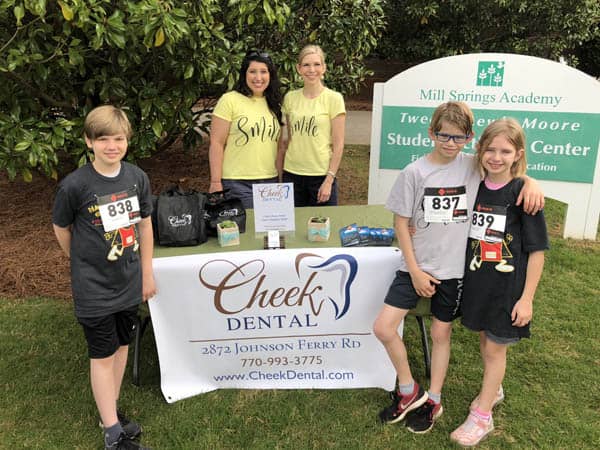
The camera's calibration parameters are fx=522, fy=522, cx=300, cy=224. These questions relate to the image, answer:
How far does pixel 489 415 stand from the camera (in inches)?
96.4

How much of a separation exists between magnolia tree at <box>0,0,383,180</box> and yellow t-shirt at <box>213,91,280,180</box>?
602 millimetres

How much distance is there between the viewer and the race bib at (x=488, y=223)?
2.14m

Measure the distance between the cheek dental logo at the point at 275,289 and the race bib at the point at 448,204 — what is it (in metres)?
0.51

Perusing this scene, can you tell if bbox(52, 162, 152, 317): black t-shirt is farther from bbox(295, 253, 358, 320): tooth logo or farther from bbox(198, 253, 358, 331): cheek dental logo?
bbox(295, 253, 358, 320): tooth logo

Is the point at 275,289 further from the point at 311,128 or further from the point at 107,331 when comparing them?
the point at 311,128

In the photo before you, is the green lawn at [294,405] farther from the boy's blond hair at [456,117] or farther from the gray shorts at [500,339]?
the boy's blond hair at [456,117]

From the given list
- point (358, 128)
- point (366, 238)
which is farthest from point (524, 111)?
point (358, 128)

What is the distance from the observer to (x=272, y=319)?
2.63m

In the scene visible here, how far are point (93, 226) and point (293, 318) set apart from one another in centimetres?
108

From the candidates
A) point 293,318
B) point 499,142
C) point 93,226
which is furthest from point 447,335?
point 93,226

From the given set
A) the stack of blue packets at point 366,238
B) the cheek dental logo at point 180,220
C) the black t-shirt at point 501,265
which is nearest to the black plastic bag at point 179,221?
the cheek dental logo at point 180,220

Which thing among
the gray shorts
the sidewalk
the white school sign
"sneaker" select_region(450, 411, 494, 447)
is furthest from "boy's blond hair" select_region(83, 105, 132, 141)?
the sidewalk

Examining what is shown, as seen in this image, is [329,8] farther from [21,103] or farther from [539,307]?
[539,307]

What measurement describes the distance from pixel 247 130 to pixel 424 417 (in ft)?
6.08
